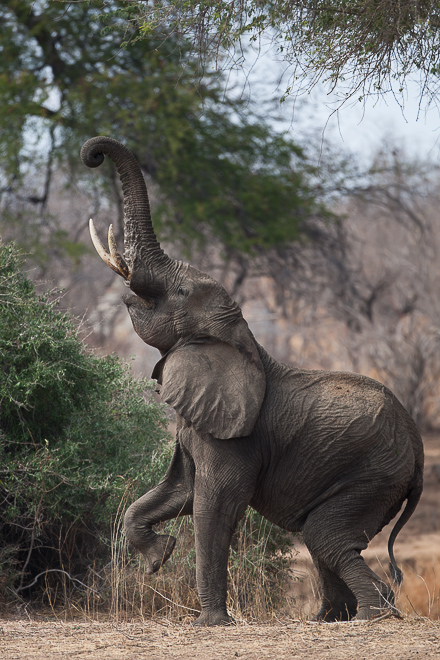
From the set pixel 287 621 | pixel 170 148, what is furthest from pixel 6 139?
pixel 287 621

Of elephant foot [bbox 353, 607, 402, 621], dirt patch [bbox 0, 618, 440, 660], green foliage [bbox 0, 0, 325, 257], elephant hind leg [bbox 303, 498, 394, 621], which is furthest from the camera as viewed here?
green foliage [bbox 0, 0, 325, 257]

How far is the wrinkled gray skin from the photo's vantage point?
16.1 ft

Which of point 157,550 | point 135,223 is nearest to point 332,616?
point 157,550

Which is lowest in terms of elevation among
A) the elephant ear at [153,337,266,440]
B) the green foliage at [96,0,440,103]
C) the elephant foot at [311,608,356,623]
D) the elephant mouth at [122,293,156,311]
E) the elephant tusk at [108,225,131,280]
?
the elephant foot at [311,608,356,623]

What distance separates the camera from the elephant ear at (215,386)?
490 cm

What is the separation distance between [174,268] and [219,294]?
324 millimetres

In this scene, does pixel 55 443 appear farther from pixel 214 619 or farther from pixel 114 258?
pixel 214 619

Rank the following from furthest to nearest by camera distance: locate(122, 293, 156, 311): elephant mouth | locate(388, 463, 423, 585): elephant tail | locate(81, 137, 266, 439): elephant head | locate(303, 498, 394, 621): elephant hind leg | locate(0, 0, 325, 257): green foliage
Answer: locate(0, 0, 325, 257): green foliage < locate(388, 463, 423, 585): elephant tail < locate(122, 293, 156, 311): elephant mouth < locate(81, 137, 266, 439): elephant head < locate(303, 498, 394, 621): elephant hind leg

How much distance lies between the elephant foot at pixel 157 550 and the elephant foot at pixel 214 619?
47 cm

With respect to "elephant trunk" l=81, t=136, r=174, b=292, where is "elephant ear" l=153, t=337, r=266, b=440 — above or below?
below

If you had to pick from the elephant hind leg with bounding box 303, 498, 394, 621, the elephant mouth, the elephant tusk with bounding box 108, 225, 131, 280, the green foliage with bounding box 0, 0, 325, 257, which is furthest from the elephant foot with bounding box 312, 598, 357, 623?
the green foliage with bounding box 0, 0, 325, 257

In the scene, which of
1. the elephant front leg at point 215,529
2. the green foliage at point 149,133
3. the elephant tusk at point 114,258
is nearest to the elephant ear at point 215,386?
the elephant front leg at point 215,529

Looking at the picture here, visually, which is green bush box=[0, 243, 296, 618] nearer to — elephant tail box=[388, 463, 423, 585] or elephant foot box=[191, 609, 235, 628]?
elephant foot box=[191, 609, 235, 628]

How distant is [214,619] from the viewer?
4.87 metres
